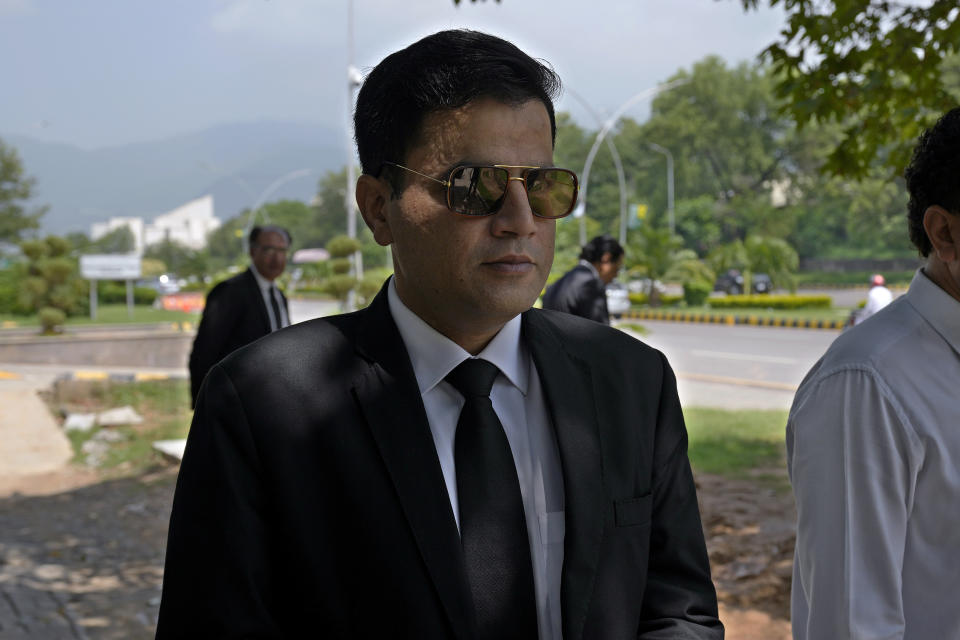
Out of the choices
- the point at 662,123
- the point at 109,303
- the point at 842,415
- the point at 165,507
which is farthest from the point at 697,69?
the point at 842,415

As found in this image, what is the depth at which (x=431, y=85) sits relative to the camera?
4.79 ft

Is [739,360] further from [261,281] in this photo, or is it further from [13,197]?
[13,197]

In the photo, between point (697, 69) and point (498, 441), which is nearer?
point (498, 441)

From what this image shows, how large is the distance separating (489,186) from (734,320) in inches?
1037

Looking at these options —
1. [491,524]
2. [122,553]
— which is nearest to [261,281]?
[122,553]

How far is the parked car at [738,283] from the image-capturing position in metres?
39.8

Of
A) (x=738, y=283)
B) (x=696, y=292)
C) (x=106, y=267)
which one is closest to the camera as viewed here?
(x=696, y=292)

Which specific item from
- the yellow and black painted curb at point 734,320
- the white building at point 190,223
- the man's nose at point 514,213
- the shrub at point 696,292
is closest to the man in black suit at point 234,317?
the man's nose at point 514,213

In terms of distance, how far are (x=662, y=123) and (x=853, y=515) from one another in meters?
63.2

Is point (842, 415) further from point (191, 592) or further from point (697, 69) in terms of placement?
point (697, 69)

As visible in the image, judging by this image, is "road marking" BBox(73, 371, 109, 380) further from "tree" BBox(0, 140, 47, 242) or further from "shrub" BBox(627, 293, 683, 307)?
"tree" BBox(0, 140, 47, 242)

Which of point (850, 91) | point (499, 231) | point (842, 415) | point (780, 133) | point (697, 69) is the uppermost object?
point (697, 69)

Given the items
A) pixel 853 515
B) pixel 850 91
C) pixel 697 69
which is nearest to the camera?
pixel 853 515

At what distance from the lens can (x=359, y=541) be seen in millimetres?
1378
